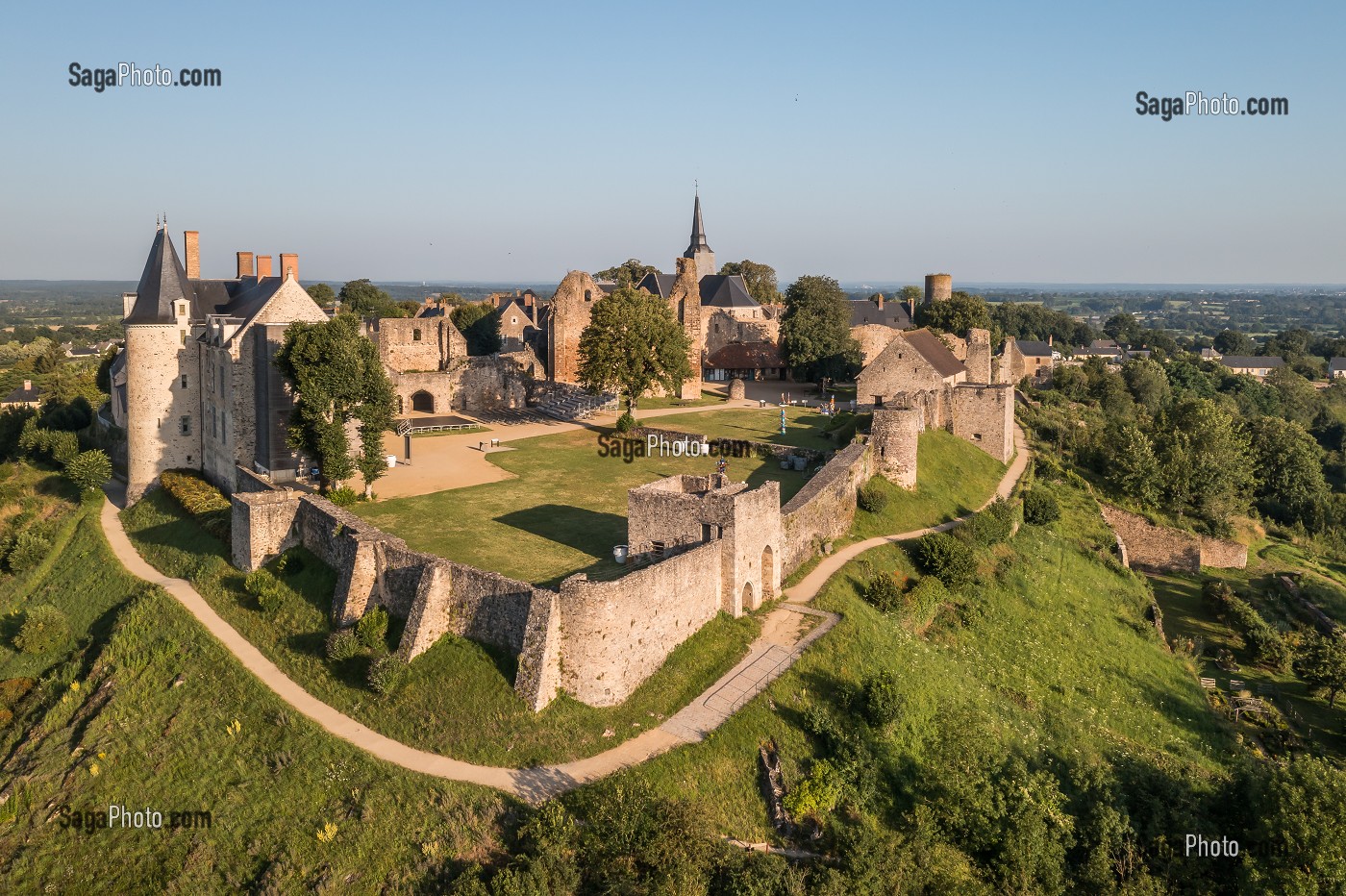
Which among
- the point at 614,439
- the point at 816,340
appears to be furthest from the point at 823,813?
the point at 816,340

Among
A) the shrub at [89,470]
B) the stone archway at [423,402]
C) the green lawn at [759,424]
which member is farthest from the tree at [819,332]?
the shrub at [89,470]

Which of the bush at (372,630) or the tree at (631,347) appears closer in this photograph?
the bush at (372,630)

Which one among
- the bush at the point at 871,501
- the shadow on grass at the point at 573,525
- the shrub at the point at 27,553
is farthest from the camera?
the shrub at the point at 27,553

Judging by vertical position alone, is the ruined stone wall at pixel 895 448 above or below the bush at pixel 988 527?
above

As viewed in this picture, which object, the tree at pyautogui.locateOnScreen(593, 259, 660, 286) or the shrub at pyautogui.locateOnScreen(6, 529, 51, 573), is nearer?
the shrub at pyautogui.locateOnScreen(6, 529, 51, 573)

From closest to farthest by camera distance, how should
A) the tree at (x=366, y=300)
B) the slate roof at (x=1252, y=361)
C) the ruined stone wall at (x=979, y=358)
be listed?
the ruined stone wall at (x=979, y=358) < the tree at (x=366, y=300) < the slate roof at (x=1252, y=361)

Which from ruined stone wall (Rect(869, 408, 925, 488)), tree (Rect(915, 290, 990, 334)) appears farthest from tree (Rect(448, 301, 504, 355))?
ruined stone wall (Rect(869, 408, 925, 488))

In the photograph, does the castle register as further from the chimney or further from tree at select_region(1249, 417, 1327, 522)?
tree at select_region(1249, 417, 1327, 522)

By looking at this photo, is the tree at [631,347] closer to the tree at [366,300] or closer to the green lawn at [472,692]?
the green lawn at [472,692]

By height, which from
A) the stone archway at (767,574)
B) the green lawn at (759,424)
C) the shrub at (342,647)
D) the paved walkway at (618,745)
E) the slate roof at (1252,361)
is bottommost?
the paved walkway at (618,745)
